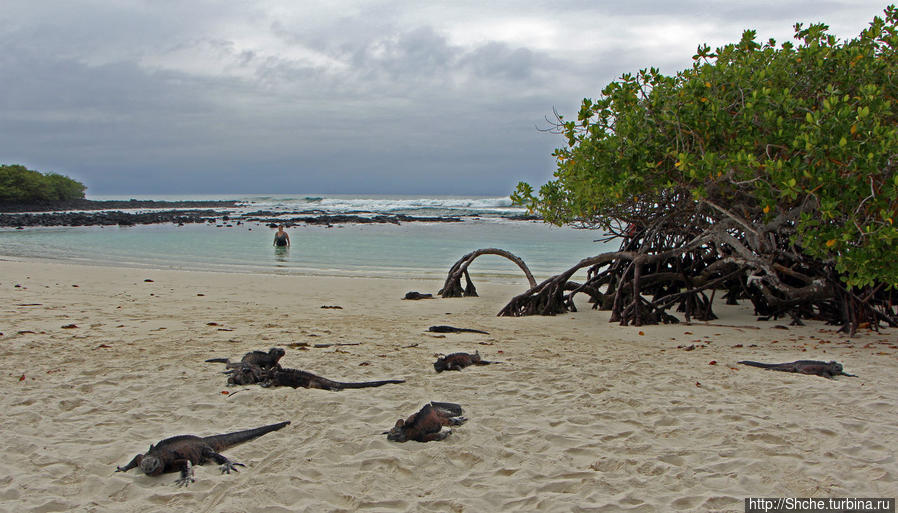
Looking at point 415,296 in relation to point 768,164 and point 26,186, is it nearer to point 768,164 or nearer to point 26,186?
point 768,164

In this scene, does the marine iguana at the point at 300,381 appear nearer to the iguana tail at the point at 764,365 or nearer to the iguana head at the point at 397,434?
the iguana head at the point at 397,434

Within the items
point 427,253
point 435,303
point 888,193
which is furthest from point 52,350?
point 427,253

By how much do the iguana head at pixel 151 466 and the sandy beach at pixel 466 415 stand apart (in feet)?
0.14

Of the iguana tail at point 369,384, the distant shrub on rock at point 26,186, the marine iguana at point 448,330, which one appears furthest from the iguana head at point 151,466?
the distant shrub on rock at point 26,186

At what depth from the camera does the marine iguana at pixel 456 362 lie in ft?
17.4

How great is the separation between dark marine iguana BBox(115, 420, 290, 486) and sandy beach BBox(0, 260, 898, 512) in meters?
0.06

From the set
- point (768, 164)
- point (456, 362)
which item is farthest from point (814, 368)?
point (456, 362)

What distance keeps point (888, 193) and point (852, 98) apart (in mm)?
1545

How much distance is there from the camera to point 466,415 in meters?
4.11

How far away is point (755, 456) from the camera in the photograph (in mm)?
3371

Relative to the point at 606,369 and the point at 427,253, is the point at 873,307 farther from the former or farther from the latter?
the point at 427,253

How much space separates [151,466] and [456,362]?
2.77m

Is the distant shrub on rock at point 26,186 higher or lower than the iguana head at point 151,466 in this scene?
higher

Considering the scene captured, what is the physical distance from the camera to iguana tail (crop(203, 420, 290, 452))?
3480 mm
